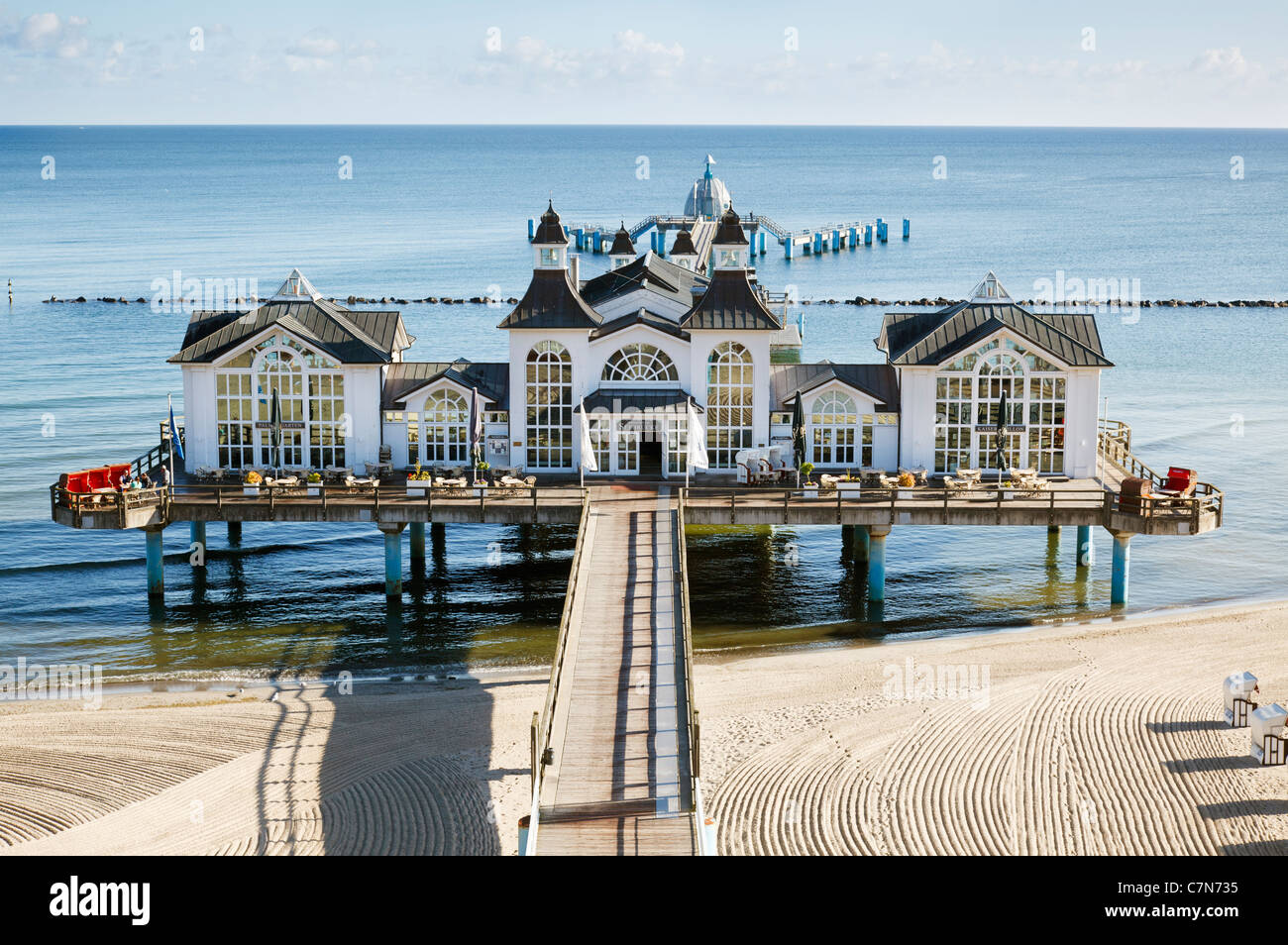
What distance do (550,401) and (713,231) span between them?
72.8 m

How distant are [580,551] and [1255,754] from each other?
14.6m

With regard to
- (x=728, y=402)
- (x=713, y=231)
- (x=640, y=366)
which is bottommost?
(x=728, y=402)

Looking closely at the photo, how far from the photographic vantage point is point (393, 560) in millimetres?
39656

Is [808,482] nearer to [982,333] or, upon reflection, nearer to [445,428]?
[982,333]

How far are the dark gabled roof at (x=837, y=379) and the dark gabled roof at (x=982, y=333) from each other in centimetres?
72

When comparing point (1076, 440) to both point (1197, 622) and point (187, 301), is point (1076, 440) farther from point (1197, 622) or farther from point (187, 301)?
point (187, 301)

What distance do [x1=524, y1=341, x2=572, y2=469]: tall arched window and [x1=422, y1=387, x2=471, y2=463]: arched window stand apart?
192 centimetres

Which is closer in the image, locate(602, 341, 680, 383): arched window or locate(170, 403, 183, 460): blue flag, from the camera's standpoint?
locate(170, 403, 183, 460): blue flag

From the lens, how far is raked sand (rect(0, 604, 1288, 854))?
25203mm

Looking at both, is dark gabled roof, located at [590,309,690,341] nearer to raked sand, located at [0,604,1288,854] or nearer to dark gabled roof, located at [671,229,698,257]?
raked sand, located at [0,604,1288,854]

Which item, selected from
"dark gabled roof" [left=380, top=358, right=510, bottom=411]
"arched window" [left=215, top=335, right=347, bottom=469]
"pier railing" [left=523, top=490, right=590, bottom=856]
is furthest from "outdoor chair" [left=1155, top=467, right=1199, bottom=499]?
"arched window" [left=215, top=335, right=347, bottom=469]

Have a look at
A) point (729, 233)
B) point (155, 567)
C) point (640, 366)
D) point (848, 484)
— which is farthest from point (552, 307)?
point (155, 567)

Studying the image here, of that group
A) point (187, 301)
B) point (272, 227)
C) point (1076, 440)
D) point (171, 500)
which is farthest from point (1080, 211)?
point (171, 500)

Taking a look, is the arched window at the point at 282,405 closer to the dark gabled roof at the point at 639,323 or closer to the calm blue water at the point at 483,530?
the calm blue water at the point at 483,530
